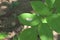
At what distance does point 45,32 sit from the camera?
2.36 ft

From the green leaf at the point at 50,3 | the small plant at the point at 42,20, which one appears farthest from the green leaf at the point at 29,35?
the green leaf at the point at 50,3

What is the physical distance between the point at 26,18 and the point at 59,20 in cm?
16

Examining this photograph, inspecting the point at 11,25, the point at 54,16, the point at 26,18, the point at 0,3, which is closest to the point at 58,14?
the point at 54,16

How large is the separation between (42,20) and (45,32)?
0.26ft

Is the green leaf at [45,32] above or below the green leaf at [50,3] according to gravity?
below

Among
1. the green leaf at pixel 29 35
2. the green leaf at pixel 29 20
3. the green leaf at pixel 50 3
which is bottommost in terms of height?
the green leaf at pixel 29 35

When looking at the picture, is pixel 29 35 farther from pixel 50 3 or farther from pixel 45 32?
pixel 50 3

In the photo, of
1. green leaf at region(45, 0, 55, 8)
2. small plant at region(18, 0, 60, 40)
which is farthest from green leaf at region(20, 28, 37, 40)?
green leaf at region(45, 0, 55, 8)

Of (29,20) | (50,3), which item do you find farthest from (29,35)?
(50,3)

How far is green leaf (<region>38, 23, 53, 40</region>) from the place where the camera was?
713 mm

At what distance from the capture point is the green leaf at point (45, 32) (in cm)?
71

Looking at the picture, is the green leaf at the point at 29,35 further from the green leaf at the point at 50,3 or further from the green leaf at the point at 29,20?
the green leaf at the point at 50,3

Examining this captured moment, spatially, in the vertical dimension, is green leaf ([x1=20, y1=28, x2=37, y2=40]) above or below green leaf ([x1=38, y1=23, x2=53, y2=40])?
below

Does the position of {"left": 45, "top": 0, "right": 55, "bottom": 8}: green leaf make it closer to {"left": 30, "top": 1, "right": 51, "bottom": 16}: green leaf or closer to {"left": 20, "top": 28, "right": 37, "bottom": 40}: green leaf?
{"left": 30, "top": 1, "right": 51, "bottom": 16}: green leaf
